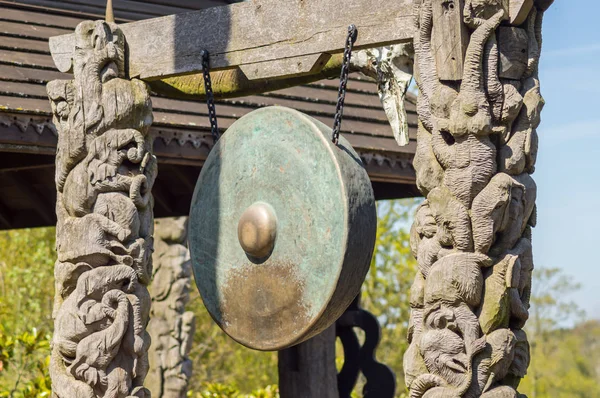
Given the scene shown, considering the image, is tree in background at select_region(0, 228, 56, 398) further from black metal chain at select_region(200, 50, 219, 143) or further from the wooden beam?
black metal chain at select_region(200, 50, 219, 143)

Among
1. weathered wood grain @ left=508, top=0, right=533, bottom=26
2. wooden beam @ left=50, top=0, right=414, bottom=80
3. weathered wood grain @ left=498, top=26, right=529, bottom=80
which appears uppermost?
wooden beam @ left=50, top=0, right=414, bottom=80

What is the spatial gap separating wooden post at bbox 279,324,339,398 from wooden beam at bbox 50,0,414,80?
303cm

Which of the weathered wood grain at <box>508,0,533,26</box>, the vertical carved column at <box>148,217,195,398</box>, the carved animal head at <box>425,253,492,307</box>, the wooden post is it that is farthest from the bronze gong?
the vertical carved column at <box>148,217,195,398</box>

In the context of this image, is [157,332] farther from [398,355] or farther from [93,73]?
[398,355]

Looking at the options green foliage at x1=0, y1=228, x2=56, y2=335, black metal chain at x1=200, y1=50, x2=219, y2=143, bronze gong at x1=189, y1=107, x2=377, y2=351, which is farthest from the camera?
green foliage at x1=0, y1=228, x2=56, y2=335

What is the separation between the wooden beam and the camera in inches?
174

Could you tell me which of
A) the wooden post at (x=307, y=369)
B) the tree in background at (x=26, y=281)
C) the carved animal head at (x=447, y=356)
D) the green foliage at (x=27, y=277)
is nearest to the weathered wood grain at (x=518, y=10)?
the carved animal head at (x=447, y=356)

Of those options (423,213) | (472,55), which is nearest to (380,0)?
(472,55)

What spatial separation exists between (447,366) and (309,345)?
3.74 meters

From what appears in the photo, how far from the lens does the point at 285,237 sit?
456cm

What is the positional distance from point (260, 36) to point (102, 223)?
110 centimetres

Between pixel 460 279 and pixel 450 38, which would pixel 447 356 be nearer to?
pixel 460 279

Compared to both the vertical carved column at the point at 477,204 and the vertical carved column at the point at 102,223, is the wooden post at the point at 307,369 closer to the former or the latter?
the vertical carved column at the point at 102,223

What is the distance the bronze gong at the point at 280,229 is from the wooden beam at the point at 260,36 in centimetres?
26
